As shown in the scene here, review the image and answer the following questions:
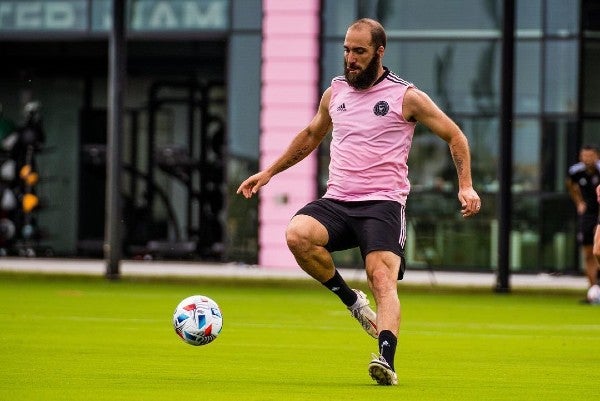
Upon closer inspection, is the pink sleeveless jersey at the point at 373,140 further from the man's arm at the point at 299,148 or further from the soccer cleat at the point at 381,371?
the soccer cleat at the point at 381,371

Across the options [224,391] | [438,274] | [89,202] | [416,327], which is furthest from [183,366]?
[89,202]

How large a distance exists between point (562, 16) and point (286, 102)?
4.94 m

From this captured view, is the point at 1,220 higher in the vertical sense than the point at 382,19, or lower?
lower

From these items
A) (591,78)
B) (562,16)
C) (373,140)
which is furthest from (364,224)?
(591,78)

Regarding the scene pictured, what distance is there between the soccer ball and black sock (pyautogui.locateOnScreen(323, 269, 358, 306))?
2.73 feet

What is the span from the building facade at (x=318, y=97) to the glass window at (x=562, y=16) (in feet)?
0.08

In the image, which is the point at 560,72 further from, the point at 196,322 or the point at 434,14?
the point at 196,322

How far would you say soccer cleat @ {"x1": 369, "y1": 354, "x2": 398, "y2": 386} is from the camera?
33.3 feet

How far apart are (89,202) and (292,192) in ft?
19.2

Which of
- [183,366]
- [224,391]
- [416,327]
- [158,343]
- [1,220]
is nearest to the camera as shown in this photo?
[224,391]

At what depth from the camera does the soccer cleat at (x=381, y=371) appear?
33.3 feet

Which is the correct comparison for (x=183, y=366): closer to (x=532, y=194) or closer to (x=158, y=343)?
(x=158, y=343)

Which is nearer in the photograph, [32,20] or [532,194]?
[532,194]

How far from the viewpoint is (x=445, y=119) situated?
35.2ft
